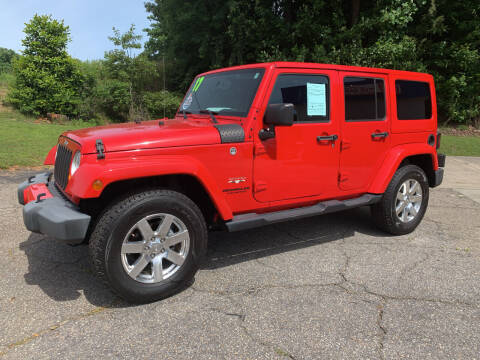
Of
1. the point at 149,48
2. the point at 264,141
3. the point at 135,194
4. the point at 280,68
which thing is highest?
the point at 149,48

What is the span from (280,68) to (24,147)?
27.8 feet

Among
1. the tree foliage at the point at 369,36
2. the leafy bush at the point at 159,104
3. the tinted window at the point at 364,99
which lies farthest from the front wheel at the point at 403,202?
Answer: the leafy bush at the point at 159,104

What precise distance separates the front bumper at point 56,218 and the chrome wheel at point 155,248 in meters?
0.33

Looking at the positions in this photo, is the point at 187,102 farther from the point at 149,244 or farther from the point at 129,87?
the point at 129,87

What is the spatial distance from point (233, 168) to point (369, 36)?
16.5 meters

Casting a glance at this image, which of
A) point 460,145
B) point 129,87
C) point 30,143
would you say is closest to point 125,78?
point 129,87

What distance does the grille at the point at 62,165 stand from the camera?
298cm

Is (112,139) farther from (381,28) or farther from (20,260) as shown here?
(381,28)

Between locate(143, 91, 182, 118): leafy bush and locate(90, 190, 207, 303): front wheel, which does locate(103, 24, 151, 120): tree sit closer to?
locate(143, 91, 182, 118): leafy bush

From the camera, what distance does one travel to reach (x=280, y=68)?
3311 mm

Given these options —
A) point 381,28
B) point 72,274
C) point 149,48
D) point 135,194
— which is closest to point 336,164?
point 135,194

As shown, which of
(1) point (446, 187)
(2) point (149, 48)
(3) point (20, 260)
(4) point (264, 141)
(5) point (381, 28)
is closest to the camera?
(4) point (264, 141)

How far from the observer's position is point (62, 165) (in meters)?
3.16

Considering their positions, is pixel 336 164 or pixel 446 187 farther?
pixel 446 187
